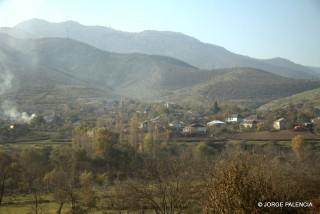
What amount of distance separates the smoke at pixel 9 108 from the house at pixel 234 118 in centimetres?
2167

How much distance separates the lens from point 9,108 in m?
53.9

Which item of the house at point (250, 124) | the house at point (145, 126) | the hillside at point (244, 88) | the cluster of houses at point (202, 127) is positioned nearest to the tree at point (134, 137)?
the house at point (145, 126)

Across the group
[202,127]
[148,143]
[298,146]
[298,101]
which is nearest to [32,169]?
[148,143]

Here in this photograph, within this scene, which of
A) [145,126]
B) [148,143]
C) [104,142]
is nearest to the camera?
[104,142]

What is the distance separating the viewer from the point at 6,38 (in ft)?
406

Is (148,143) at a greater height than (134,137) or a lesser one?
lesser

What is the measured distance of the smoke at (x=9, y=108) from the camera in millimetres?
45938

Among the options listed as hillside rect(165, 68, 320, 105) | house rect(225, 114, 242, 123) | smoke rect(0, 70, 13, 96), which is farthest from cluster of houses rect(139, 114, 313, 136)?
smoke rect(0, 70, 13, 96)

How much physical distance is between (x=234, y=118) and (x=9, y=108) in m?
29.6

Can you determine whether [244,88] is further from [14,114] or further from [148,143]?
[148,143]

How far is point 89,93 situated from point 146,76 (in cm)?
3724

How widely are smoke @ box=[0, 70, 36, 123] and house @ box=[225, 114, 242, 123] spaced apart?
21667 mm

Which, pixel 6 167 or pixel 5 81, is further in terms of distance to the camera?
pixel 5 81

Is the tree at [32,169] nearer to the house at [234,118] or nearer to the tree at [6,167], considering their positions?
the tree at [6,167]
